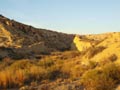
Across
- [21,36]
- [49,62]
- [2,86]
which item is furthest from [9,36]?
[2,86]

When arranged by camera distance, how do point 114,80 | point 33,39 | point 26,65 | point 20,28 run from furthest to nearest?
1. point 20,28
2. point 33,39
3. point 26,65
4. point 114,80

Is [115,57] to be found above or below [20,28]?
below

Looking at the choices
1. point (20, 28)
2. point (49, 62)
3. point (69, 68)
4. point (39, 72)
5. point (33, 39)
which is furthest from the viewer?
point (20, 28)

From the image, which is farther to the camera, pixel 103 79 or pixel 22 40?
pixel 22 40

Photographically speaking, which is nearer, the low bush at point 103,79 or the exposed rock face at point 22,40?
the low bush at point 103,79

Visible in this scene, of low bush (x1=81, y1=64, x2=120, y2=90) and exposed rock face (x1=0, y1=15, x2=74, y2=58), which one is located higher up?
exposed rock face (x1=0, y1=15, x2=74, y2=58)

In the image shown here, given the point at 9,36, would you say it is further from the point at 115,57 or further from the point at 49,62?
the point at 115,57

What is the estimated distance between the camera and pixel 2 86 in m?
17.4

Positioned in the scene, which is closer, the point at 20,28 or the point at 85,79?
the point at 85,79

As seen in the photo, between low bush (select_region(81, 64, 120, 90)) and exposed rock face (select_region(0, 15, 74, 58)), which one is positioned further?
exposed rock face (select_region(0, 15, 74, 58))

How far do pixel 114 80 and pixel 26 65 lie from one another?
10424 mm

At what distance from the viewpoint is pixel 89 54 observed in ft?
89.2

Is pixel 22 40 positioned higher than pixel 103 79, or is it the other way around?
pixel 22 40

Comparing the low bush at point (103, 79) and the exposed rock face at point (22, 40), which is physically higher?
the exposed rock face at point (22, 40)
